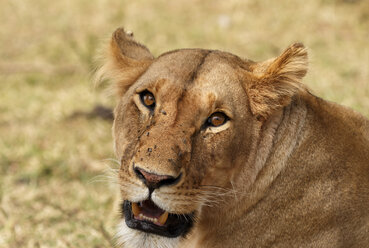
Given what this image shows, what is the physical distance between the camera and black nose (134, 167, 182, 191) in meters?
2.54

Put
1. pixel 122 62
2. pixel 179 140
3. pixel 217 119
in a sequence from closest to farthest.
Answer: pixel 179 140 → pixel 217 119 → pixel 122 62

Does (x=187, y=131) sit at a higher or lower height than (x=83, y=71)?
higher

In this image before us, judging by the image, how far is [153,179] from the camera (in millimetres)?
2539

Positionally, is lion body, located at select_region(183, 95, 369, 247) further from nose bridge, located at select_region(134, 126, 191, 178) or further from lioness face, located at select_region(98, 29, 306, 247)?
nose bridge, located at select_region(134, 126, 191, 178)

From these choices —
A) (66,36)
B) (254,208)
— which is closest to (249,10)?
(66,36)

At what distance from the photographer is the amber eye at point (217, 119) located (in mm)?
2846

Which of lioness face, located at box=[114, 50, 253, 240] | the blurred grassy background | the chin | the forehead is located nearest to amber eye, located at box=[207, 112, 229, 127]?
lioness face, located at box=[114, 50, 253, 240]

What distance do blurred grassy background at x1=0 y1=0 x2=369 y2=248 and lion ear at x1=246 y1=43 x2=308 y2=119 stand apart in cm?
86

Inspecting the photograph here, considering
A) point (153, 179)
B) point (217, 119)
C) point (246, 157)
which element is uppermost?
point (217, 119)

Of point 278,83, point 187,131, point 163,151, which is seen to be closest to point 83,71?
point 278,83

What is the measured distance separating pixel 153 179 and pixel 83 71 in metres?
5.71

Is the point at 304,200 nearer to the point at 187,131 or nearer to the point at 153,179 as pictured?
the point at 187,131

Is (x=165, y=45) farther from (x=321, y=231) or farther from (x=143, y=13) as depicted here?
(x=321, y=231)

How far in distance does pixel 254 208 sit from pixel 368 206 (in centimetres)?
56
